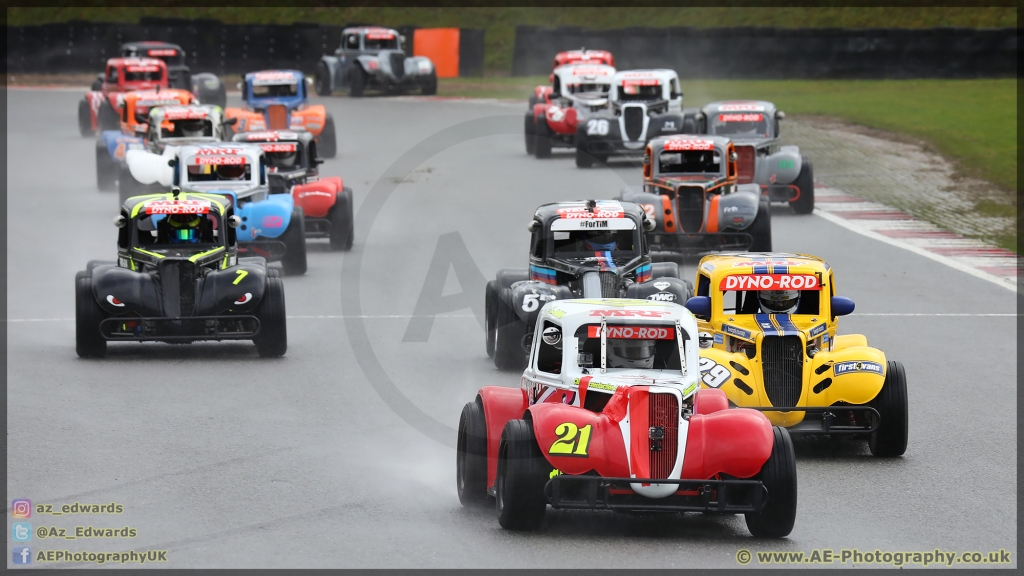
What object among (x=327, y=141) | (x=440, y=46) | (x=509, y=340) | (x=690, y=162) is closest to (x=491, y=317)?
(x=509, y=340)

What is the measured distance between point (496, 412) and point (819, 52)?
36.9 m

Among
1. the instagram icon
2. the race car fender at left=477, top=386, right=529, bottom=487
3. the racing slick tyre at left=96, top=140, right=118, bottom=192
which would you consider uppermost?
the race car fender at left=477, top=386, right=529, bottom=487

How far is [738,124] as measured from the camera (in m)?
26.0

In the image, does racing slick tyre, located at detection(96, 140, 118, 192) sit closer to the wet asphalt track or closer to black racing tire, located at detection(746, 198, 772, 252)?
the wet asphalt track

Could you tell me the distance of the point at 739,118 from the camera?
85.1 feet

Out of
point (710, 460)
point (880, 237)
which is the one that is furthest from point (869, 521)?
point (880, 237)

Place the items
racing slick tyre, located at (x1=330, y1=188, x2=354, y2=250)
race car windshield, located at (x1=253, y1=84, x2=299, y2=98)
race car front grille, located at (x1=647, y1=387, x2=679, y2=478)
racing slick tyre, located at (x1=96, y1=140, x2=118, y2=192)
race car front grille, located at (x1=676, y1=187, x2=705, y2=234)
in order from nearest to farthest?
race car front grille, located at (x1=647, y1=387, x2=679, y2=478), race car front grille, located at (x1=676, y1=187, x2=705, y2=234), racing slick tyre, located at (x1=330, y1=188, x2=354, y2=250), racing slick tyre, located at (x1=96, y1=140, x2=118, y2=192), race car windshield, located at (x1=253, y1=84, x2=299, y2=98)

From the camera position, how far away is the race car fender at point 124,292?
46.3 ft

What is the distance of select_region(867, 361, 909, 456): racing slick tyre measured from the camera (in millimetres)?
10703

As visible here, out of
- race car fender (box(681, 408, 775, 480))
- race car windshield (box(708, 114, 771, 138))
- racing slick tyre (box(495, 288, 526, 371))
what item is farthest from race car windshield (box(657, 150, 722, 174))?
race car fender (box(681, 408, 775, 480))

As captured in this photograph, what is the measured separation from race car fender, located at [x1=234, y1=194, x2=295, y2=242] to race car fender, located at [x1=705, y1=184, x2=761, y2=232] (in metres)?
5.95

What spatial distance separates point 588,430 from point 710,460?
737 mm

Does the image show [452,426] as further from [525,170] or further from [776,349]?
[525,170]

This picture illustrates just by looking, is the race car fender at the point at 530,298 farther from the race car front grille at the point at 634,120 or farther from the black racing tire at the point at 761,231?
the race car front grille at the point at 634,120
